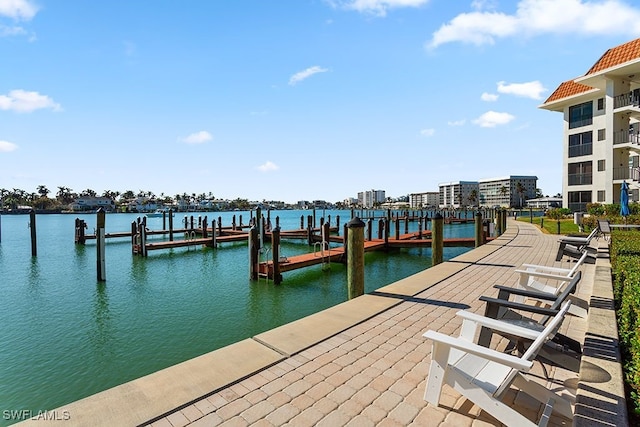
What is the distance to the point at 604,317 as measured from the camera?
402cm

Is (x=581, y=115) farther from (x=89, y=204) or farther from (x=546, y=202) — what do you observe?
(x=89, y=204)

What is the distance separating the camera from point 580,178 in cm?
3234

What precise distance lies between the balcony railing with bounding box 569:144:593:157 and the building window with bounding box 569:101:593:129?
2088mm

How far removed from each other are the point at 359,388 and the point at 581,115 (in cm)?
4019

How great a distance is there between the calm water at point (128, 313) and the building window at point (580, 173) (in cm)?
2346

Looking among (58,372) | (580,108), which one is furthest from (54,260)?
(580,108)

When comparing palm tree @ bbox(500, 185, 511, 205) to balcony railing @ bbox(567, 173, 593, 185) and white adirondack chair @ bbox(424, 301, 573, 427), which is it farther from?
white adirondack chair @ bbox(424, 301, 573, 427)

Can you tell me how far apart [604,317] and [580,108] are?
38233 mm

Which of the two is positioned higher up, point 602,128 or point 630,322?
point 602,128

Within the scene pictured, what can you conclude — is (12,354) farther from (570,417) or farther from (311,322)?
(570,417)

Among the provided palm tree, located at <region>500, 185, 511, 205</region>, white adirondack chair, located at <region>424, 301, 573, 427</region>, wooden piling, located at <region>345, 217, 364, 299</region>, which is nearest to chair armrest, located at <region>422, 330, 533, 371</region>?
white adirondack chair, located at <region>424, 301, 573, 427</region>

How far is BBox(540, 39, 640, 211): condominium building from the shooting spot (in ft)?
86.4

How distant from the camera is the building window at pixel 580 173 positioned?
3172cm

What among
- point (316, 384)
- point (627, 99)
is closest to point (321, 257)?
point (316, 384)
